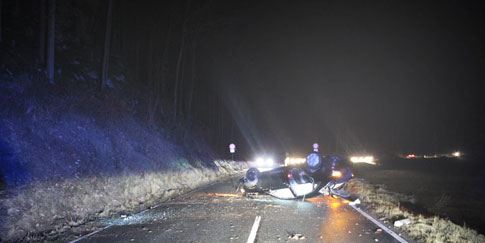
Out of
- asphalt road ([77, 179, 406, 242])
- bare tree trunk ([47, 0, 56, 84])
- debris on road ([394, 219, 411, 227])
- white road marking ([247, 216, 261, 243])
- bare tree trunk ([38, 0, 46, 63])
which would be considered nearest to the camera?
white road marking ([247, 216, 261, 243])

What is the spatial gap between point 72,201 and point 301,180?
7622 millimetres

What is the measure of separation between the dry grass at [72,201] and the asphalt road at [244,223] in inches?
50.5

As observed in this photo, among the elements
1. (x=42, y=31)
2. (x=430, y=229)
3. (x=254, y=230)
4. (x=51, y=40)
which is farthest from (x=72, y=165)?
(x=430, y=229)

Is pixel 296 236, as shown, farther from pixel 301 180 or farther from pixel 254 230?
pixel 301 180

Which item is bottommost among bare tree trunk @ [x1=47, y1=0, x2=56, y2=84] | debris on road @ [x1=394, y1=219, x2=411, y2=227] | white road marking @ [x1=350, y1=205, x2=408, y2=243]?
white road marking @ [x1=350, y1=205, x2=408, y2=243]

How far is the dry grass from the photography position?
22.2ft

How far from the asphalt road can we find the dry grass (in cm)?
128

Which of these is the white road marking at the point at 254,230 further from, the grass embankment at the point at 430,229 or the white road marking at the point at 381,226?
the grass embankment at the point at 430,229

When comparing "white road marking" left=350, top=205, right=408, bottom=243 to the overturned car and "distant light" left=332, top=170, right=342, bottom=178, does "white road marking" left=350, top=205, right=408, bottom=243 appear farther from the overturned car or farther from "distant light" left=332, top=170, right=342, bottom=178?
"distant light" left=332, top=170, right=342, bottom=178

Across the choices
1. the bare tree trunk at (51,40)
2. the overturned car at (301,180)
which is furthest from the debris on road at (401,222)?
the bare tree trunk at (51,40)

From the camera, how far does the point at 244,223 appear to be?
7250 millimetres

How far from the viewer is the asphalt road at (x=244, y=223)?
611 cm

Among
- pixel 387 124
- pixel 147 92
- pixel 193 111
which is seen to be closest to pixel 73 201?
pixel 147 92

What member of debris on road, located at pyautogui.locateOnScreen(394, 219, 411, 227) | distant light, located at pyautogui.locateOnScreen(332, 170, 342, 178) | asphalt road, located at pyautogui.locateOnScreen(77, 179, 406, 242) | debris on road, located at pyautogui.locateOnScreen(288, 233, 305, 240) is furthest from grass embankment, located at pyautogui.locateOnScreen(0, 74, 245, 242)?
debris on road, located at pyautogui.locateOnScreen(394, 219, 411, 227)
